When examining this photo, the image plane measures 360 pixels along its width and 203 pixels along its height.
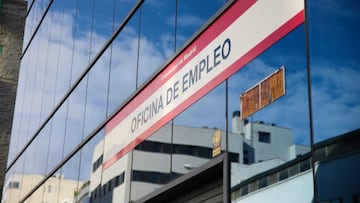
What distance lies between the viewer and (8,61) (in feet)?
90.8

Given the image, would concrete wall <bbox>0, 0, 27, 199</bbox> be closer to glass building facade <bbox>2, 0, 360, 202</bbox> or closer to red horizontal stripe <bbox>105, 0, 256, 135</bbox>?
glass building facade <bbox>2, 0, 360, 202</bbox>

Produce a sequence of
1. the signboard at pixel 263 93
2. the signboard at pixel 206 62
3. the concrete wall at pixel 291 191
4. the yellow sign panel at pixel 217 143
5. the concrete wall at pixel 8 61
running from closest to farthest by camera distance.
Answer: the concrete wall at pixel 291 191
the signboard at pixel 263 93
the signboard at pixel 206 62
the yellow sign panel at pixel 217 143
the concrete wall at pixel 8 61

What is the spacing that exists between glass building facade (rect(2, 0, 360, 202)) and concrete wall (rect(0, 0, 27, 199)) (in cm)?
531

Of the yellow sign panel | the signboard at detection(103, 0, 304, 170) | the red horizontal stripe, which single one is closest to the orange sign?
the yellow sign panel

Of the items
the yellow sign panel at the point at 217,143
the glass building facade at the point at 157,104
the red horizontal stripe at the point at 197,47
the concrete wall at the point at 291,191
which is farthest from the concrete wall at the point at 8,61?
the concrete wall at the point at 291,191

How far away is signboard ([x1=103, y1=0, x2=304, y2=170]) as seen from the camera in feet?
22.8

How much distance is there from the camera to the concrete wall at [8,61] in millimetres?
26484

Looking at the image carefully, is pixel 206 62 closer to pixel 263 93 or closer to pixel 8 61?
pixel 263 93

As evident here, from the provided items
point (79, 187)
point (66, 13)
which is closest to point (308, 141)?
point (79, 187)

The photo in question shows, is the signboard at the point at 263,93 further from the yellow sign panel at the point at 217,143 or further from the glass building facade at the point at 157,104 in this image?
the yellow sign panel at the point at 217,143

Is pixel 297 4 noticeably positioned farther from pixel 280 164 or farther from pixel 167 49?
pixel 167 49

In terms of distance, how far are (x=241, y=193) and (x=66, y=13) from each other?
11.3 m

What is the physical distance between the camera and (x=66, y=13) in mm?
17188

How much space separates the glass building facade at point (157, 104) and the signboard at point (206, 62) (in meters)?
0.08
